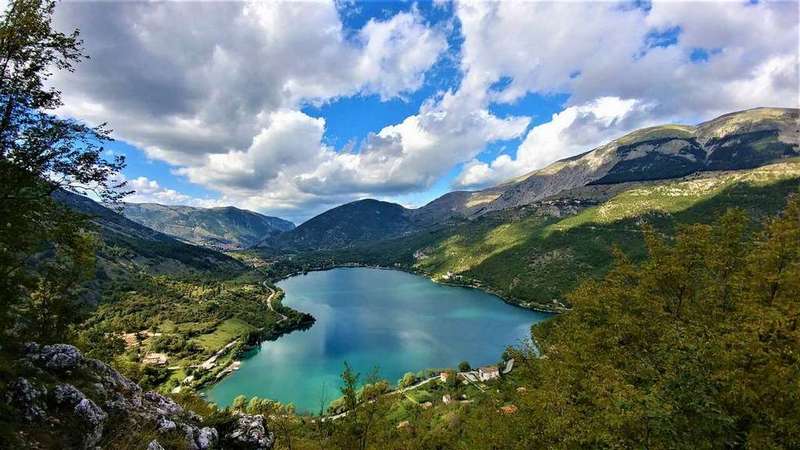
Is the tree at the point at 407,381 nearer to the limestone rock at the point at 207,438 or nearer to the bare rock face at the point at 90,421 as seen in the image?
the limestone rock at the point at 207,438

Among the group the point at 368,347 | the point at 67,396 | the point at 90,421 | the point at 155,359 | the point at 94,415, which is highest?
the point at 67,396

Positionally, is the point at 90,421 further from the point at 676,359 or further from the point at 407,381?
the point at 407,381

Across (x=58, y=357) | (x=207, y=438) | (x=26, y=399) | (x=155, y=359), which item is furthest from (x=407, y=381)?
(x=26, y=399)

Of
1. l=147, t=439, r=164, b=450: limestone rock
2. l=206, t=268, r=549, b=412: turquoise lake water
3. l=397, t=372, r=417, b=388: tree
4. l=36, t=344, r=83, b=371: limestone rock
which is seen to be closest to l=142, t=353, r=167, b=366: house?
l=206, t=268, r=549, b=412: turquoise lake water

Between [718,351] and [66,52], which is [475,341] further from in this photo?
[66,52]

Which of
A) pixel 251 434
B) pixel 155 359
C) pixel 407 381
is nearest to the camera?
pixel 251 434

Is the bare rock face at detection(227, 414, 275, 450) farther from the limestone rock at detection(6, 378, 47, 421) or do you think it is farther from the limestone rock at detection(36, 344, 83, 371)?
the limestone rock at detection(6, 378, 47, 421)

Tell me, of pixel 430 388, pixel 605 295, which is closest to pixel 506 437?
pixel 605 295
